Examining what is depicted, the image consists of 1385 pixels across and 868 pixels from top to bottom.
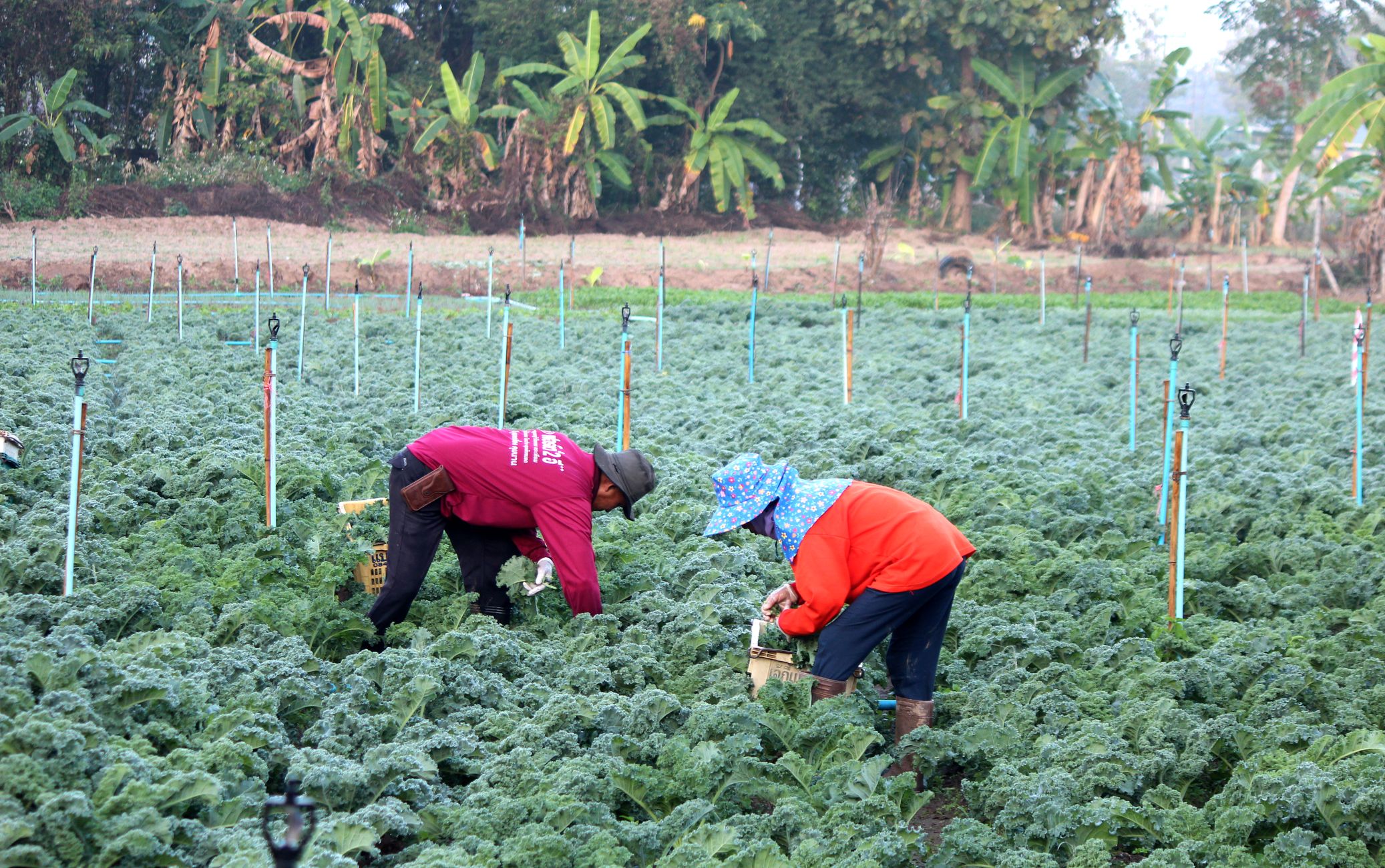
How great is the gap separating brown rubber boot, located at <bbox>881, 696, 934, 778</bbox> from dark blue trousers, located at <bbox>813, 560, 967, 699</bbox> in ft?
0.10

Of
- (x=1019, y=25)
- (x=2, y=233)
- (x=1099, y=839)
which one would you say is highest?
(x=1019, y=25)

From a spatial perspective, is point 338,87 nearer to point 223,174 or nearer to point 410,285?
point 223,174

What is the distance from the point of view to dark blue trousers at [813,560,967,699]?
5082 millimetres

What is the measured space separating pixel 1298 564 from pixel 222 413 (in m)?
7.68

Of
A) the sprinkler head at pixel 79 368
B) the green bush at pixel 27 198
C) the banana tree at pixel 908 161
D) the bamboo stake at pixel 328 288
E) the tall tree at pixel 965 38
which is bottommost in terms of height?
the sprinkler head at pixel 79 368

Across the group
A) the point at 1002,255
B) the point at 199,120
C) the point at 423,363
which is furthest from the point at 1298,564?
the point at 199,120

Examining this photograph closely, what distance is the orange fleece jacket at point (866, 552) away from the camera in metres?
5.01

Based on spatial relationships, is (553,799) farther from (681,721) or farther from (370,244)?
(370,244)

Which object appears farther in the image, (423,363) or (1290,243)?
(1290,243)

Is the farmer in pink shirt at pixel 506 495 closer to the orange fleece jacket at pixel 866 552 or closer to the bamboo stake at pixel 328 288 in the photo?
the orange fleece jacket at pixel 866 552

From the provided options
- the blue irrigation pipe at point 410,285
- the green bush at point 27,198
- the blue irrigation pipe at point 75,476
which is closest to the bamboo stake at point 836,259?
the blue irrigation pipe at point 410,285

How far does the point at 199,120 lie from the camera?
1089 inches

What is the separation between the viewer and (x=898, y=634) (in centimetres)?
536

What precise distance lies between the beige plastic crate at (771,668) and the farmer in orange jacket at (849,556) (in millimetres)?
161
